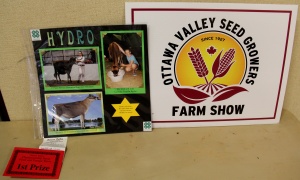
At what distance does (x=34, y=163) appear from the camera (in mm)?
575

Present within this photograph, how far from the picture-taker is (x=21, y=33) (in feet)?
2.01

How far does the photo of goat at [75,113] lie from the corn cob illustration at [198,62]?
23 cm

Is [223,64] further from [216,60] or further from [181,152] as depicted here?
[181,152]

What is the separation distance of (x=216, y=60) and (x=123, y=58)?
0.21m

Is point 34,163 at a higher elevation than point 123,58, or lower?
lower

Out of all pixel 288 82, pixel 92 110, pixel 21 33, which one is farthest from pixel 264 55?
pixel 21 33

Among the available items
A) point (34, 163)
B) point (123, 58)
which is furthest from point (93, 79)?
point (34, 163)

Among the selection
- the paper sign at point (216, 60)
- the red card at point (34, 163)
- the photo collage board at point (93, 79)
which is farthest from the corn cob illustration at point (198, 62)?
the red card at point (34, 163)

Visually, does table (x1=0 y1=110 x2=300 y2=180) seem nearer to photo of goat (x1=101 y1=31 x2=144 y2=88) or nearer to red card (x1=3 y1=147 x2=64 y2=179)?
red card (x1=3 y1=147 x2=64 y2=179)

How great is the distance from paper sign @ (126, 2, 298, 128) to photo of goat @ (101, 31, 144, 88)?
0.10 feet

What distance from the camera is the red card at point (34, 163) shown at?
0.56 metres

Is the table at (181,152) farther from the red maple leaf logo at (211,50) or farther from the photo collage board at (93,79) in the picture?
the red maple leaf logo at (211,50)

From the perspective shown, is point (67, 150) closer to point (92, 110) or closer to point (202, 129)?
point (92, 110)

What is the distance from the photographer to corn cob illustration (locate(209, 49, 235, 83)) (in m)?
0.63
